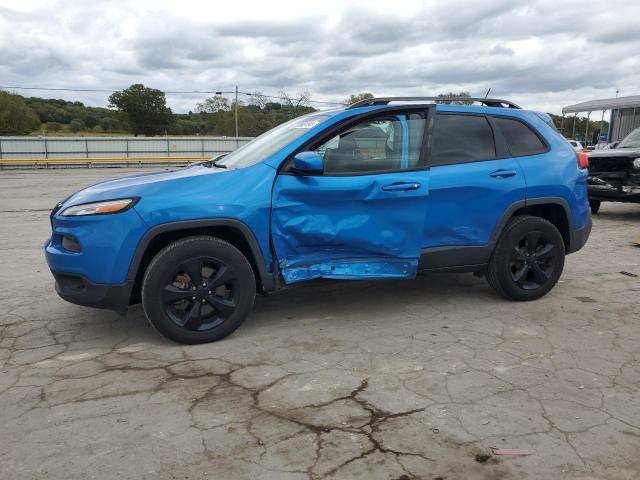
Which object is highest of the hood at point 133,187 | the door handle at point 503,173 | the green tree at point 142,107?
the green tree at point 142,107

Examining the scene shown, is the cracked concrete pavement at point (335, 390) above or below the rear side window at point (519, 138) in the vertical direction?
below

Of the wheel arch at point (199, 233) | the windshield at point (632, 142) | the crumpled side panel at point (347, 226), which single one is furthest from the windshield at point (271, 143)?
the windshield at point (632, 142)

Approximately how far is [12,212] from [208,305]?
29.5 ft

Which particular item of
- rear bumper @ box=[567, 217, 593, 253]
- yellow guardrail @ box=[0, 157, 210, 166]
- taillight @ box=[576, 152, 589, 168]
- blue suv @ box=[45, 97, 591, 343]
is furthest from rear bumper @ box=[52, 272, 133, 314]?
yellow guardrail @ box=[0, 157, 210, 166]

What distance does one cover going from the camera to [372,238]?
422 centimetres

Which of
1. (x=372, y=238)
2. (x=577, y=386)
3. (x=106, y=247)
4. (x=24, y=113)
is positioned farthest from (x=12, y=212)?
(x=24, y=113)

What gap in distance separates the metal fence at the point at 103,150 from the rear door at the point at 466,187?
27.4 m

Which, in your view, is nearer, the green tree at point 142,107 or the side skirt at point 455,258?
the side skirt at point 455,258

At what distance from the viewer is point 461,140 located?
4.63 meters

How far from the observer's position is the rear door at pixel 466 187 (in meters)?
4.42

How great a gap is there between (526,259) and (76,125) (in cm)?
8281

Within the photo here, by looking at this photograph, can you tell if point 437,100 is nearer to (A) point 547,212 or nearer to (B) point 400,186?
(B) point 400,186

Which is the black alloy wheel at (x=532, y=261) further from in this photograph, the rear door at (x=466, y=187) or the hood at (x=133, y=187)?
the hood at (x=133, y=187)

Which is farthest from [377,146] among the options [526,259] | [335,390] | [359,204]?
[335,390]
